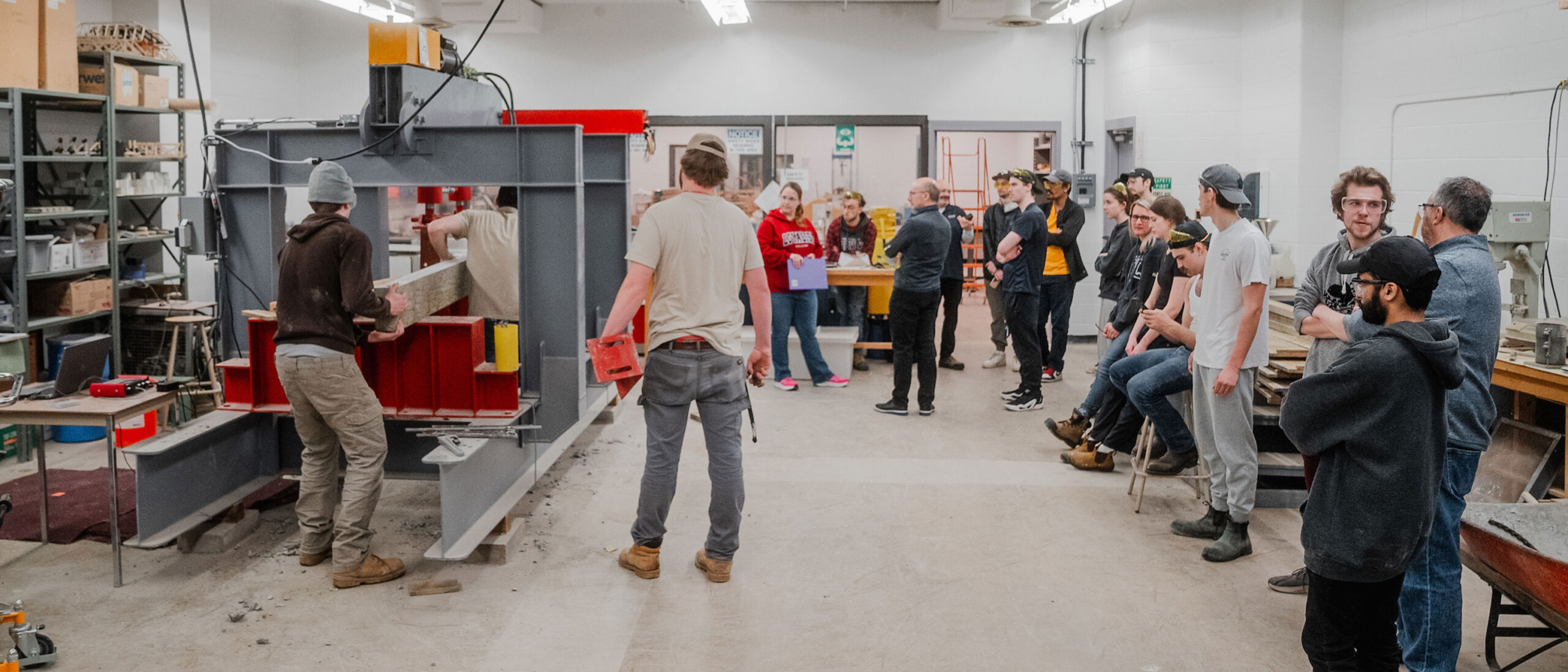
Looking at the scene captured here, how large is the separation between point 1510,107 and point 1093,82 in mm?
4647

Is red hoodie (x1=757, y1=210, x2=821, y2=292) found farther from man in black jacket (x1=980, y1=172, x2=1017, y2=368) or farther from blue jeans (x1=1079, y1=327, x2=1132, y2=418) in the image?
blue jeans (x1=1079, y1=327, x2=1132, y2=418)

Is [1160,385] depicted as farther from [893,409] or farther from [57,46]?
[57,46]

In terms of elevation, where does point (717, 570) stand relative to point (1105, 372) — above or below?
below

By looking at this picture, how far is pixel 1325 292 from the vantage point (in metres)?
4.23

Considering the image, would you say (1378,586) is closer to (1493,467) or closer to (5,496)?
(1493,467)

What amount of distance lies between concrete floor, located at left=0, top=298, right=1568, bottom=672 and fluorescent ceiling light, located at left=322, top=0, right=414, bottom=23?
484 cm

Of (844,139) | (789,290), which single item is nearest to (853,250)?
(789,290)

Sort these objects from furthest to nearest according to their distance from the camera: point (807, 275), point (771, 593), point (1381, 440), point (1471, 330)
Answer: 1. point (807, 275)
2. point (771, 593)
3. point (1471, 330)
4. point (1381, 440)

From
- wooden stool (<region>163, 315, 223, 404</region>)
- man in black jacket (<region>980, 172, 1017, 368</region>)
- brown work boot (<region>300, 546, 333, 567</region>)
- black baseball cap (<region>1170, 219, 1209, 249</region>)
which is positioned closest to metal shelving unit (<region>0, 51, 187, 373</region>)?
wooden stool (<region>163, 315, 223, 404</region>)

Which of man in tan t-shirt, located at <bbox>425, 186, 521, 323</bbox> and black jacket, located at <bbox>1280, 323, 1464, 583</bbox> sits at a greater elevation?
man in tan t-shirt, located at <bbox>425, 186, 521, 323</bbox>

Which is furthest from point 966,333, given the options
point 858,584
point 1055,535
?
point 858,584

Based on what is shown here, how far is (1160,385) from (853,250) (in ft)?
15.1

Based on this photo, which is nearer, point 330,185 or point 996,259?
point 330,185

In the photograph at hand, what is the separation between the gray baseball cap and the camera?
4.27 m
